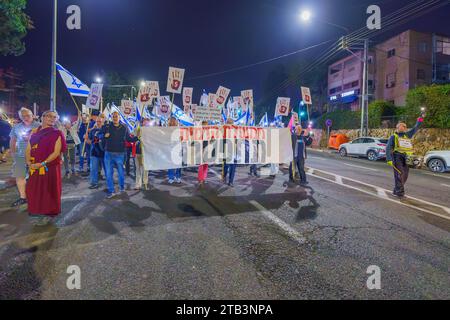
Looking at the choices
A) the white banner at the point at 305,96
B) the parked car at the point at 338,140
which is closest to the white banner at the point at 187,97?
the white banner at the point at 305,96

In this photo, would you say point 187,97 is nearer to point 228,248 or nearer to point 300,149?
point 300,149

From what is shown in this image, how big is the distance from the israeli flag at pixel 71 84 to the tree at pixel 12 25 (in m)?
8.26

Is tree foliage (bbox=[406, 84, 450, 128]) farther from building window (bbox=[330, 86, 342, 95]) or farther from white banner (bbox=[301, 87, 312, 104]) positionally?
building window (bbox=[330, 86, 342, 95])

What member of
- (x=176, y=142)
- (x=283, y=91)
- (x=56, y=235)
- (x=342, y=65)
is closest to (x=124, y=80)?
(x=283, y=91)

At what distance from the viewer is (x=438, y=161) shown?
14.2m

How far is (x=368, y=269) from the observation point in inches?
133

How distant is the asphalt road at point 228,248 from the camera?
9.66 feet

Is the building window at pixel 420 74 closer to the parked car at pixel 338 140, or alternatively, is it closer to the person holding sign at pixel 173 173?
the parked car at pixel 338 140

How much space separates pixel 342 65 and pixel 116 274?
5284cm

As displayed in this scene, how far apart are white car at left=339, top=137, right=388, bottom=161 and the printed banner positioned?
42.5ft

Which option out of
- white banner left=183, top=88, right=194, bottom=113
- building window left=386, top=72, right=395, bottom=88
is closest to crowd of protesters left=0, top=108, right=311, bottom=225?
white banner left=183, top=88, right=194, bottom=113
